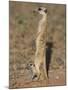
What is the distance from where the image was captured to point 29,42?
2086 mm

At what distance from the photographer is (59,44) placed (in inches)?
85.0

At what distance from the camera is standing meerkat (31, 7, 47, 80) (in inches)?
82.7

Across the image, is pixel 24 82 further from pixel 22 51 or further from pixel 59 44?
pixel 59 44

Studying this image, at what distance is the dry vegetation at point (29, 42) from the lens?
2045 millimetres

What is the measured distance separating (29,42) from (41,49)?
0.14 m

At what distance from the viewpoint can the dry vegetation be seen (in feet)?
6.71

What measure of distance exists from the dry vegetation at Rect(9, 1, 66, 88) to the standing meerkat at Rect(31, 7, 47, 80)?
0.04 meters

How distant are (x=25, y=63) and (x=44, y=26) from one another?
16.6 inches

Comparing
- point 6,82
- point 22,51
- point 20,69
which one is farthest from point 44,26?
point 6,82

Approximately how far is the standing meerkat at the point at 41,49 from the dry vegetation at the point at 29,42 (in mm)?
42

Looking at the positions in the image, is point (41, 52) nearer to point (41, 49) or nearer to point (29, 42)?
point (41, 49)

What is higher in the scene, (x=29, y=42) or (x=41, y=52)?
(x=29, y=42)

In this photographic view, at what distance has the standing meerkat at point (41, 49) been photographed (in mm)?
2100

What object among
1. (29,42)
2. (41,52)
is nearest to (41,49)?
(41,52)
